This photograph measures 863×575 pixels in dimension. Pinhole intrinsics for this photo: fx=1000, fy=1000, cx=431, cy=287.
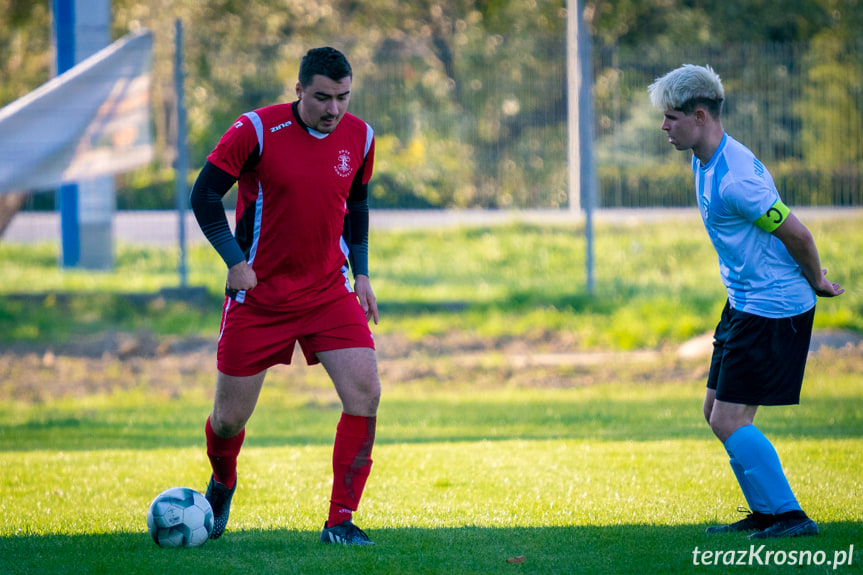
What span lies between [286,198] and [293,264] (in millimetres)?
310

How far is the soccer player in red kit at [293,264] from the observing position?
452 cm

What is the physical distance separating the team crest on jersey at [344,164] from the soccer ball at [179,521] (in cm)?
166

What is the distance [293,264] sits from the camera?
4664mm

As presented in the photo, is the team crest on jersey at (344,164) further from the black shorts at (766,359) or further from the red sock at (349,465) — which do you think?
the black shorts at (766,359)

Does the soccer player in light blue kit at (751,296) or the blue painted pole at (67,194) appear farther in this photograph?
the blue painted pole at (67,194)

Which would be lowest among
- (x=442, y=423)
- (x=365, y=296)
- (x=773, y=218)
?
(x=442, y=423)

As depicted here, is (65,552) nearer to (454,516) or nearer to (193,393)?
(454,516)

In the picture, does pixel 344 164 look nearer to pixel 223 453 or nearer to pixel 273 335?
pixel 273 335

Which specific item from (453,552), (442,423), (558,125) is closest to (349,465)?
(453,552)

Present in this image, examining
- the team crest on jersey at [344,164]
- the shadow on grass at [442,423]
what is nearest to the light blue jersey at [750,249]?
the team crest on jersey at [344,164]

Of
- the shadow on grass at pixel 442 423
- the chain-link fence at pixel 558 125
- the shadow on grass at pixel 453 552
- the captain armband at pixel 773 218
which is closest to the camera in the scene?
the shadow on grass at pixel 453 552

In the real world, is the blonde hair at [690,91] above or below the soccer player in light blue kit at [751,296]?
above

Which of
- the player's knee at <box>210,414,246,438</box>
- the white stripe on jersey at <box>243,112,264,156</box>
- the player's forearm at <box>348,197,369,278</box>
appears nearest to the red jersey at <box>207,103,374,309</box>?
the white stripe on jersey at <box>243,112,264,156</box>

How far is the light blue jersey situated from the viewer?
4.45 meters
